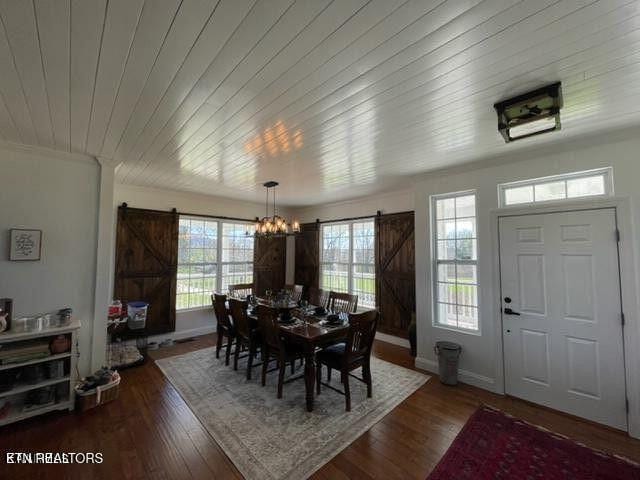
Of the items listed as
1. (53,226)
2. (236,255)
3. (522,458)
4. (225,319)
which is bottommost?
(522,458)

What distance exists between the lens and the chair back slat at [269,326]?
2.97m

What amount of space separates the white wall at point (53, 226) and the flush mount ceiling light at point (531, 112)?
4156 mm

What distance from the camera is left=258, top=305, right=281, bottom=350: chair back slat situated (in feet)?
9.74

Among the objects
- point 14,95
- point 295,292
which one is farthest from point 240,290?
point 14,95

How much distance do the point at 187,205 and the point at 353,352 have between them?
4084 mm

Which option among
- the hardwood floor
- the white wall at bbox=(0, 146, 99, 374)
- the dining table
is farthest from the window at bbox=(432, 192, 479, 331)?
the white wall at bbox=(0, 146, 99, 374)

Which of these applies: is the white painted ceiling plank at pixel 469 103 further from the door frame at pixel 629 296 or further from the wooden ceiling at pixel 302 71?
the door frame at pixel 629 296

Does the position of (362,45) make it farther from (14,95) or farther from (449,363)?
(449,363)

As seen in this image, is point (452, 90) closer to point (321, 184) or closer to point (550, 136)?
point (550, 136)

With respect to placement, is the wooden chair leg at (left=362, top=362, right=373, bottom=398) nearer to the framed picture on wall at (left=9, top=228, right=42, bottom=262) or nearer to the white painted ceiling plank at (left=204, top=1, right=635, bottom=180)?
the white painted ceiling plank at (left=204, top=1, right=635, bottom=180)

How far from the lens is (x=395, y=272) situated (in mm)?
4809

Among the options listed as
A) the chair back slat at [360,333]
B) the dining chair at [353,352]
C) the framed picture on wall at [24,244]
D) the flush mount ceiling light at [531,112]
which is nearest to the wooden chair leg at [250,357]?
the dining chair at [353,352]

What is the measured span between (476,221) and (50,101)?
14.0 ft

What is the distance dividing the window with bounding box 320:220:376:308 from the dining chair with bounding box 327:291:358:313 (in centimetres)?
121
